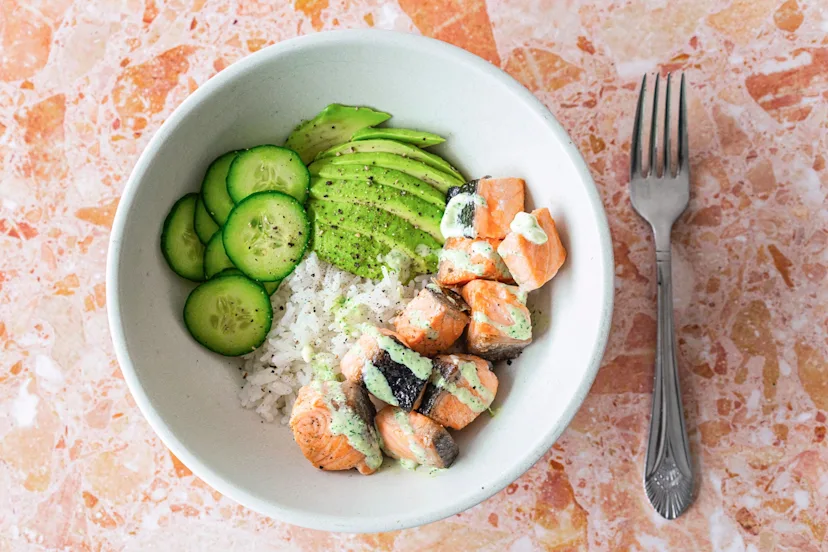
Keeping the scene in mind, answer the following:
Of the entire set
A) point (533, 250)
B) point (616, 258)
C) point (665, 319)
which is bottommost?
point (665, 319)

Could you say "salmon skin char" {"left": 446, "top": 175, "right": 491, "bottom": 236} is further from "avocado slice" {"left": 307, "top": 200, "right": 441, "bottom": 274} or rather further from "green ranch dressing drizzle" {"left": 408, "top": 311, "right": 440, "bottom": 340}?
"green ranch dressing drizzle" {"left": 408, "top": 311, "right": 440, "bottom": 340}

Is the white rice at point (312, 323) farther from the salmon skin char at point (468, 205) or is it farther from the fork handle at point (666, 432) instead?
the fork handle at point (666, 432)

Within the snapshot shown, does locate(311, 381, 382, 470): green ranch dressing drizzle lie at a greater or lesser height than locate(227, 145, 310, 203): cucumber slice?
lesser

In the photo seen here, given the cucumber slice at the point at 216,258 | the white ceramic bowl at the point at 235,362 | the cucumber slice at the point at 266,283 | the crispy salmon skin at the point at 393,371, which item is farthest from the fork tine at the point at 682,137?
the cucumber slice at the point at 216,258

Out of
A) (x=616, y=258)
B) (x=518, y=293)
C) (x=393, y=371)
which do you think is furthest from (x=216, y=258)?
(x=616, y=258)

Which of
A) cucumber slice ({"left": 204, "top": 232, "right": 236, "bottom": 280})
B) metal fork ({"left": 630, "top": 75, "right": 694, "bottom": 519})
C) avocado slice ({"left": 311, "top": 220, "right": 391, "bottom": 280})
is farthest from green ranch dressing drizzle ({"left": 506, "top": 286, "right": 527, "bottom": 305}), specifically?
cucumber slice ({"left": 204, "top": 232, "right": 236, "bottom": 280})

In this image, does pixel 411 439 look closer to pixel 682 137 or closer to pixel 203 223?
pixel 203 223
